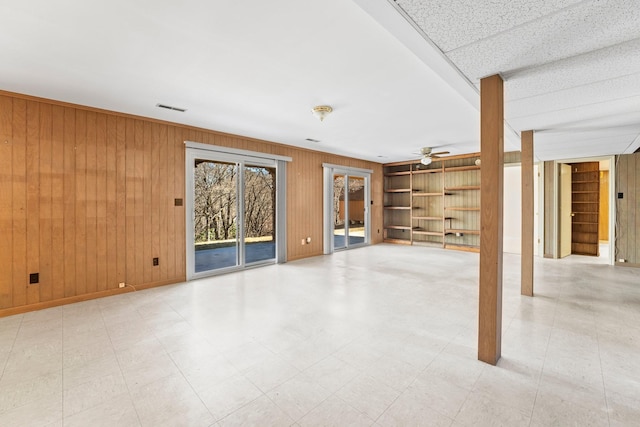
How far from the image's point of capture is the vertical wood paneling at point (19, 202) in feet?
10.4

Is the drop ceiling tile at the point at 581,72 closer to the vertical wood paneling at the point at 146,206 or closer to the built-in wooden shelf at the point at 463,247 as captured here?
the vertical wood paneling at the point at 146,206

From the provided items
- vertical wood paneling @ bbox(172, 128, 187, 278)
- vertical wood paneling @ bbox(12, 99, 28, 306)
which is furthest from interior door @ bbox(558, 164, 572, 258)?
vertical wood paneling @ bbox(12, 99, 28, 306)

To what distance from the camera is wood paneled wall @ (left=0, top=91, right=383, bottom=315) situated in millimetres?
3186

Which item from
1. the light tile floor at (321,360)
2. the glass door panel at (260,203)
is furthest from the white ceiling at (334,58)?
the light tile floor at (321,360)

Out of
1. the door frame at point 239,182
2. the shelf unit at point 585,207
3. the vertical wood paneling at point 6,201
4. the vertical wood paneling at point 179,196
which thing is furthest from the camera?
the shelf unit at point 585,207

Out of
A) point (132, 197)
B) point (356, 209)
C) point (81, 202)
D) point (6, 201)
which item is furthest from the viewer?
point (356, 209)

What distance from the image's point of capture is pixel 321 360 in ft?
7.25

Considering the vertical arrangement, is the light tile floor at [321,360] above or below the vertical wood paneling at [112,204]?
below

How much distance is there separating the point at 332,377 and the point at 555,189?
278 inches

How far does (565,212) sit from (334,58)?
7135mm

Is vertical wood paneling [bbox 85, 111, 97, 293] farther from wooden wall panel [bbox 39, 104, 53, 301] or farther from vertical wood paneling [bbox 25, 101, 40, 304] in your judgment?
vertical wood paneling [bbox 25, 101, 40, 304]

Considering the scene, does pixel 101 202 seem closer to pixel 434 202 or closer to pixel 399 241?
pixel 399 241

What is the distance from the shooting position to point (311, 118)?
4.03m

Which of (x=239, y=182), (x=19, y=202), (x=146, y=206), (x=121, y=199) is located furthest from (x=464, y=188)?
(x=19, y=202)
